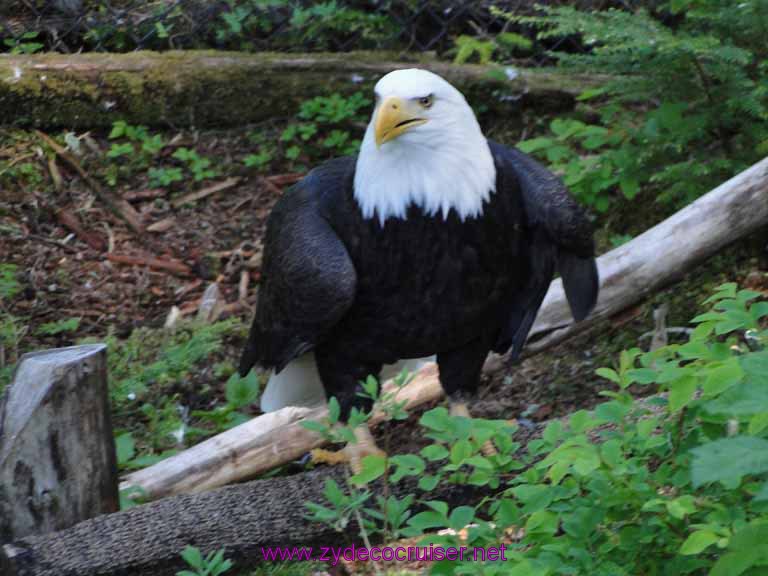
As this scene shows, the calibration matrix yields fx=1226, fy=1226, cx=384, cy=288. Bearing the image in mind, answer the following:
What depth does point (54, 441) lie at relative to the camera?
301cm

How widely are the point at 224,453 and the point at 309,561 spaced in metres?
0.67

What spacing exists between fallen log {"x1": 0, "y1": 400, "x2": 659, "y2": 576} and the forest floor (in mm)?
937

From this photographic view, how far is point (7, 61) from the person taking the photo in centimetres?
584

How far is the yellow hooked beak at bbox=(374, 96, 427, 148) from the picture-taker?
323 centimetres

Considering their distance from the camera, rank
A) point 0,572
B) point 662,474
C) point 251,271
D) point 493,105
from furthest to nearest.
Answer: point 493,105 → point 251,271 → point 0,572 → point 662,474

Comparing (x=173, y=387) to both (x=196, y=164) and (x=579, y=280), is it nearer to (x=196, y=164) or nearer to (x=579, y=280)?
(x=196, y=164)

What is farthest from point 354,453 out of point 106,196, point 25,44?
point 25,44

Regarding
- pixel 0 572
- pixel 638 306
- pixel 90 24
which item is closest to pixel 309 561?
pixel 0 572

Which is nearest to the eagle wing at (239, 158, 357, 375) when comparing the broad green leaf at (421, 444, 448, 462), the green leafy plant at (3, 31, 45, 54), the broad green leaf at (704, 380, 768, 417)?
the broad green leaf at (421, 444, 448, 462)

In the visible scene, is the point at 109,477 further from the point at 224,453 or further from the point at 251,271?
the point at 251,271

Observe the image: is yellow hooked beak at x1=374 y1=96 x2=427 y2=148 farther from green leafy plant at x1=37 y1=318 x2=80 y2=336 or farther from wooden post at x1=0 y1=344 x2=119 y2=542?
green leafy plant at x1=37 y1=318 x2=80 y2=336

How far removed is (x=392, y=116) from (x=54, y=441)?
1196 mm

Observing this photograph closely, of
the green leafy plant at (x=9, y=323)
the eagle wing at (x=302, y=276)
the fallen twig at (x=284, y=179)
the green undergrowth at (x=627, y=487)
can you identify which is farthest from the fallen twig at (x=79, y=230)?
the green undergrowth at (x=627, y=487)

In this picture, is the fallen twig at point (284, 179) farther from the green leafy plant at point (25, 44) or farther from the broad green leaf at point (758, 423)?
the broad green leaf at point (758, 423)
